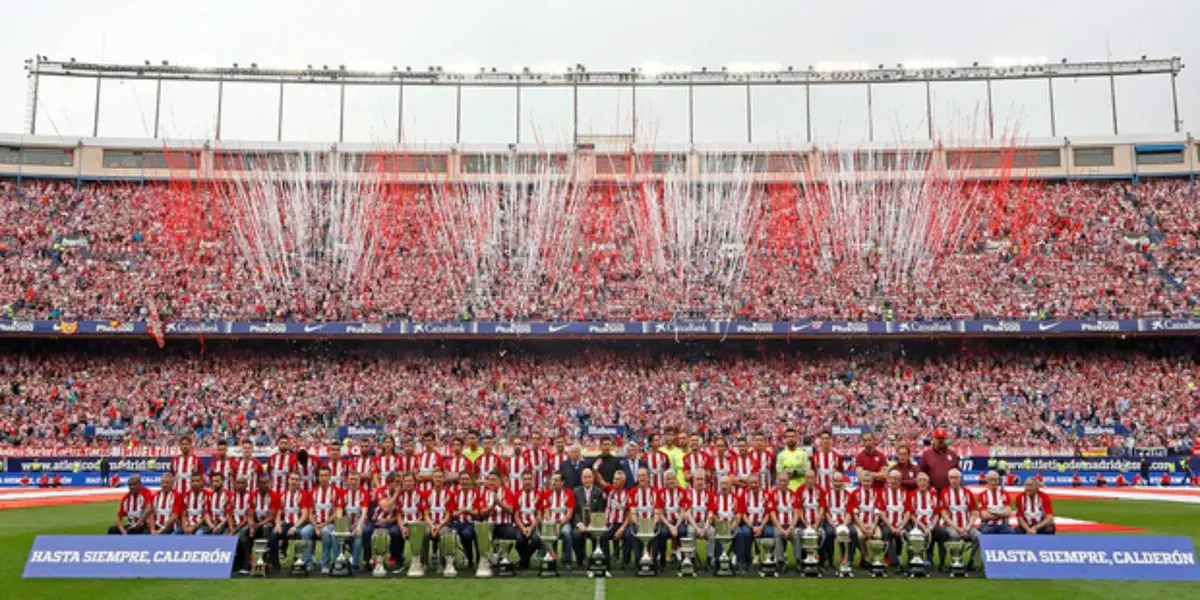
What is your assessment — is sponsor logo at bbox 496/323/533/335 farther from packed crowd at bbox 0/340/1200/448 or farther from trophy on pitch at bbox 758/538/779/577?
trophy on pitch at bbox 758/538/779/577

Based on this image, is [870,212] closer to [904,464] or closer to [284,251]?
[284,251]

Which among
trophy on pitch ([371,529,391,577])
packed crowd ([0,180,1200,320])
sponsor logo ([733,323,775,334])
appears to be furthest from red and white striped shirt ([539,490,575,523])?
packed crowd ([0,180,1200,320])

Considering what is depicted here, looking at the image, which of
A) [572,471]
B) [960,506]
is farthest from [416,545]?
[960,506]

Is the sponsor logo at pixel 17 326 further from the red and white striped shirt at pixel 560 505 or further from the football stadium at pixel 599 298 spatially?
the red and white striped shirt at pixel 560 505

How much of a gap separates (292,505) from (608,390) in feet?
82.8

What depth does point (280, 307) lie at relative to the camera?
4012 cm

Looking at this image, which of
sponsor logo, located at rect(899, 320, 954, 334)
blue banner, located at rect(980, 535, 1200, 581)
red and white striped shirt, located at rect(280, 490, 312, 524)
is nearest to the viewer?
blue banner, located at rect(980, 535, 1200, 581)

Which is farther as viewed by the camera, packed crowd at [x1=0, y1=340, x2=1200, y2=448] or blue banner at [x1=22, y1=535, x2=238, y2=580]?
packed crowd at [x1=0, y1=340, x2=1200, y2=448]

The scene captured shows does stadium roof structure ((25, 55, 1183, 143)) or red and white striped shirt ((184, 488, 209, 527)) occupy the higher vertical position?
stadium roof structure ((25, 55, 1183, 143))

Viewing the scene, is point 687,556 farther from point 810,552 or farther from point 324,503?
point 324,503

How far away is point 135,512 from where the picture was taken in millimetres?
13141

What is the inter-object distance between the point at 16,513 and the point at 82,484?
33.8 feet

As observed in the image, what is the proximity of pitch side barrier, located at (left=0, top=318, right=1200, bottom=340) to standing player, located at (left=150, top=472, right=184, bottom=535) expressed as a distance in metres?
25.2

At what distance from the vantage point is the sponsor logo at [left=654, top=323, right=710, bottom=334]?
1512 inches
